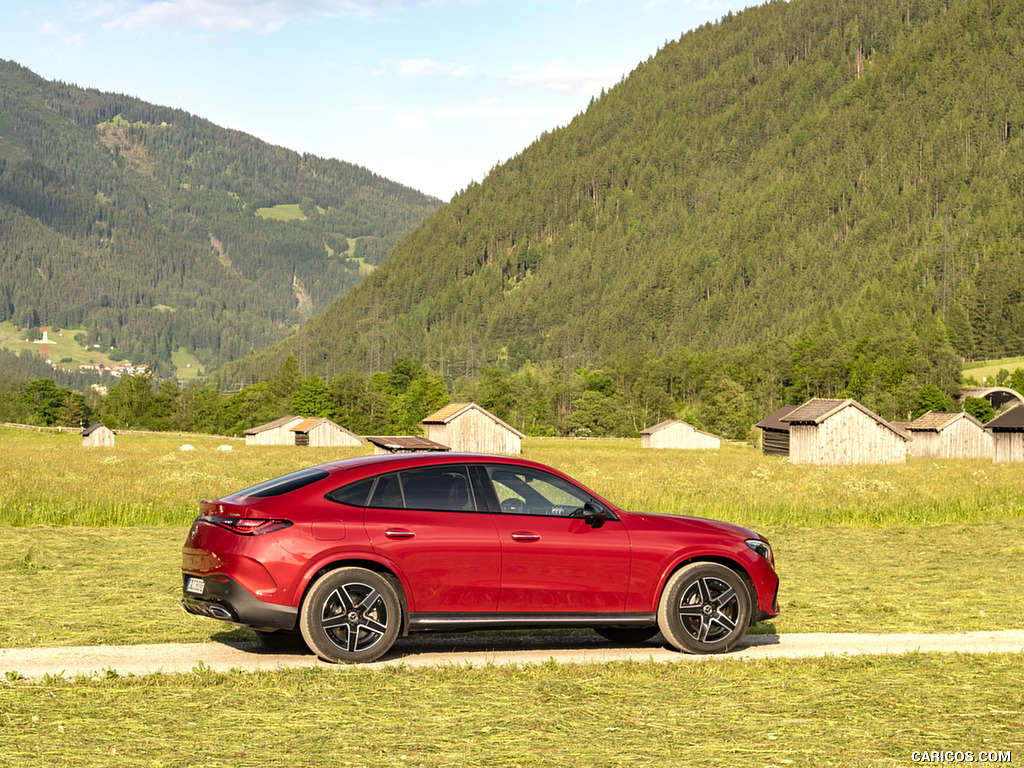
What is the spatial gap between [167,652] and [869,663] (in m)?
6.17

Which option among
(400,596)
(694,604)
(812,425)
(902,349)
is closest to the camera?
(400,596)

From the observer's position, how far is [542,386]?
582 feet

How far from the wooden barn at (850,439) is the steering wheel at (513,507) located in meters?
69.0

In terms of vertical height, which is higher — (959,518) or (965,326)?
(965,326)

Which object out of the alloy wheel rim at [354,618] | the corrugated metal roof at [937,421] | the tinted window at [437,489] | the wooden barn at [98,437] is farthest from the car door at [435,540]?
the wooden barn at [98,437]

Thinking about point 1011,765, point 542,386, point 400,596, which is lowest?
Answer: point 1011,765

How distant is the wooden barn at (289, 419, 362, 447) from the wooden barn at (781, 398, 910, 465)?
53.5 m

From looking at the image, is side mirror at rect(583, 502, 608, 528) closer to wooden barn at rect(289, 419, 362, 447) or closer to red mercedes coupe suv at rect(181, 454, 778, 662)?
red mercedes coupe suv at rect(181, 454, 778, 662)

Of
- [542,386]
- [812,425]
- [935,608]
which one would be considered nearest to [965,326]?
[542,386]

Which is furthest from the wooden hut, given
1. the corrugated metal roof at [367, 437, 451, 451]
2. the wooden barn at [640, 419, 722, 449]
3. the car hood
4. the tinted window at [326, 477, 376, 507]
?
the tinted window at [326, 477, 376, 507]

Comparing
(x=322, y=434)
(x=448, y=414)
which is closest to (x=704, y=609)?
(x=448, y=414)

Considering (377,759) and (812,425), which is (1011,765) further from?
(812,425)

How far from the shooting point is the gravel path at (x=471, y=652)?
9258 millimetres

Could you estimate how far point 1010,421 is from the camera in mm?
75438
